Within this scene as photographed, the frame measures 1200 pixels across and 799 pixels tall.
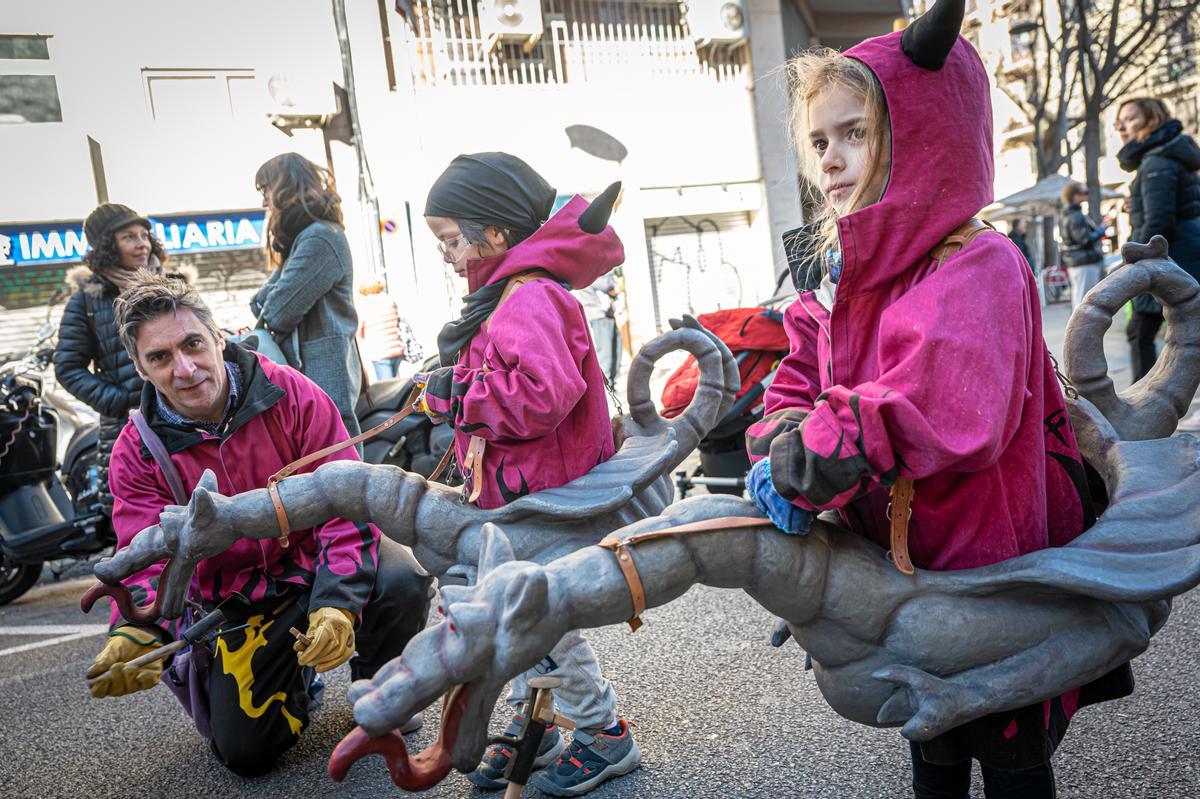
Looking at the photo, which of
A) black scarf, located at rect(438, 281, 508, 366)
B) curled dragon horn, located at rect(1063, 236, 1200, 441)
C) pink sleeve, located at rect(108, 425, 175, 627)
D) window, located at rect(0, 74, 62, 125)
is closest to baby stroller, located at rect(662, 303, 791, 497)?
black scarf, located at rect(438, 281, 508, 366)

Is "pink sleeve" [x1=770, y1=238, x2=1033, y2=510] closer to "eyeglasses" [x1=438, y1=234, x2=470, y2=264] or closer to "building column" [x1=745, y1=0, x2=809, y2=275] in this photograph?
"eyeglasses" [x1=438, y1=234, x2=470, y2=264]

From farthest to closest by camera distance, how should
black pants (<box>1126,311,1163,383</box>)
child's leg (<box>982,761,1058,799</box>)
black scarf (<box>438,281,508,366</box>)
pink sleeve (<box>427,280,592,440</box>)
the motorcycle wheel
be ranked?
black pants (<box>1126,311,1163,383</box>), the motorcycle wheel, black scarf (<box>438,281,508,366</box>), pink sleeve (<box>427,280,592,440</box>), child's leg (<box>982,761,1058,799</box>)

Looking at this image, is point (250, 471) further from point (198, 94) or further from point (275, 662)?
point (198, 94)

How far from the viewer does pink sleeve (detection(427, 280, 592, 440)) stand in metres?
2.29

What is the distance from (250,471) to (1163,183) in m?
5.31

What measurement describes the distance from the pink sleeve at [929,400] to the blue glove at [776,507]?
37mm

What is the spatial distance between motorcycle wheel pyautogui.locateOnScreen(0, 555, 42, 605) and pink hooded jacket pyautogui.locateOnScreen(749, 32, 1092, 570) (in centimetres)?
513

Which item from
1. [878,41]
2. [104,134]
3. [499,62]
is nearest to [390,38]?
[499,62]

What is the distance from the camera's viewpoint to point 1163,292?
1994 millimetres

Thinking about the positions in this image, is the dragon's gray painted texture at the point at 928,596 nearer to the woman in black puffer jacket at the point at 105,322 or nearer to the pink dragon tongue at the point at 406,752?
the pink dragon tongue at the point at 406,752

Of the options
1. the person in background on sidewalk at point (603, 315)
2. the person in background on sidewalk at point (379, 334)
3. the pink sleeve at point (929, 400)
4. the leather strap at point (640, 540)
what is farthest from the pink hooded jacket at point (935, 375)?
the person in background on sidewalk at point (379, 334)

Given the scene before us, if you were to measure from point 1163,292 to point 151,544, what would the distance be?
7.23 feet

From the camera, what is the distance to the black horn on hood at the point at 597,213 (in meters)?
2.55

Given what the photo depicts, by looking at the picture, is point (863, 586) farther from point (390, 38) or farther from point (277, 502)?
point (390, 38)
